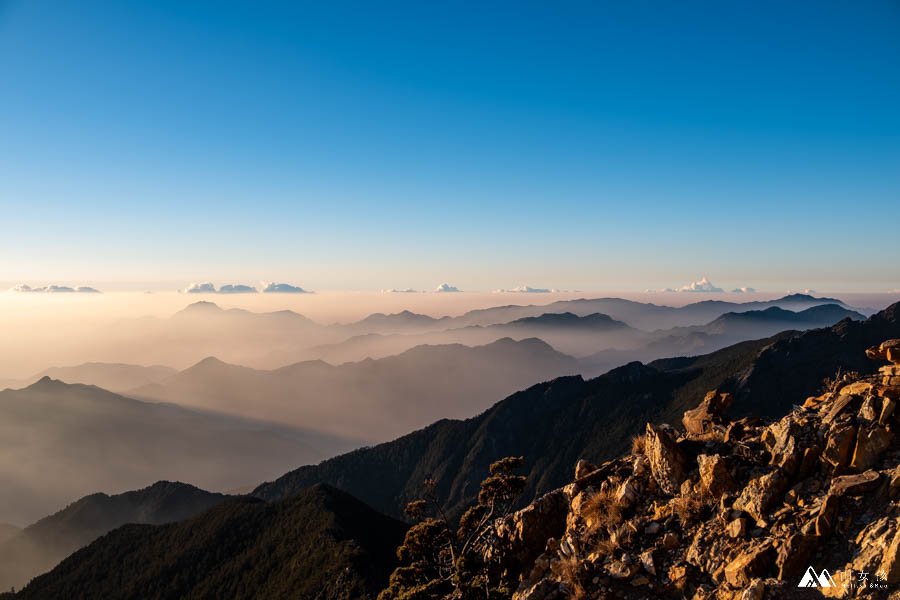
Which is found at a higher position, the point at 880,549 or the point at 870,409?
the point at 870,409

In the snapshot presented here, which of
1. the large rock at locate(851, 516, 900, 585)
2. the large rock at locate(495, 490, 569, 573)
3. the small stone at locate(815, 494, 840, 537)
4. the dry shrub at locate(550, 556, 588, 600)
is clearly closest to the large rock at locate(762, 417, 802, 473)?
the small stone at locate(815, 494, 840, 537)

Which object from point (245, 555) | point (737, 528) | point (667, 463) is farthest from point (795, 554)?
point (245, 555)

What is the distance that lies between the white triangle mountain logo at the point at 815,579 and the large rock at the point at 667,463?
5626 millimetres

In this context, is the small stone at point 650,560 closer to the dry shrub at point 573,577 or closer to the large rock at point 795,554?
the dry shrub at point 573,577

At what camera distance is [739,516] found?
1744 centimetres

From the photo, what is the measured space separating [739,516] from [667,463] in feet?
12.3

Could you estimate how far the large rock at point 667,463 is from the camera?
2053cm

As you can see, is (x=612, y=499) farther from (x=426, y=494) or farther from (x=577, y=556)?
(x=426, y=494)

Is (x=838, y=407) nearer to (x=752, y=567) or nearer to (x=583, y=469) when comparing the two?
(x=752, y=567)

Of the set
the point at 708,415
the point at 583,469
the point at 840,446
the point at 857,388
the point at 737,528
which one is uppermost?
the point at 857,388

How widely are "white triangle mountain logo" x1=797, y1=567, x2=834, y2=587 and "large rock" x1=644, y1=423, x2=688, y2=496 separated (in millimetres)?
5626

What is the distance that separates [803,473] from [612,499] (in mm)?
7562

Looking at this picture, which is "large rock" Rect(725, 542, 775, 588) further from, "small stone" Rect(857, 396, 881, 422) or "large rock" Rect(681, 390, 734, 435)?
"large rock" Rect(681, 390, 734, 435)

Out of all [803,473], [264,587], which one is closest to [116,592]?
[264,587]
